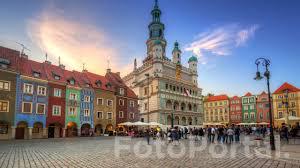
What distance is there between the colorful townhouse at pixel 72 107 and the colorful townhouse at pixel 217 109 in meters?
63.8

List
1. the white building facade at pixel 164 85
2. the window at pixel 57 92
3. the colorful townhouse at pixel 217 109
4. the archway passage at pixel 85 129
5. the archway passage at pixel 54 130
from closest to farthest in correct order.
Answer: the archway passage at pixel 54 130
the window at pixel 57 92
the archway passage at pixel 85 129
the white building facade at pixel 164 85
the colorful townhouse at pixel 217 109

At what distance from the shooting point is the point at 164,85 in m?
61.3

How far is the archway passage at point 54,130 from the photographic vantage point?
36.0 m

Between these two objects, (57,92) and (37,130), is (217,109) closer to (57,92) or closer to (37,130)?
(57,92)

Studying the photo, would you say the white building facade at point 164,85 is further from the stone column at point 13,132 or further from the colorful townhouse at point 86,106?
the stone column at point 13,132

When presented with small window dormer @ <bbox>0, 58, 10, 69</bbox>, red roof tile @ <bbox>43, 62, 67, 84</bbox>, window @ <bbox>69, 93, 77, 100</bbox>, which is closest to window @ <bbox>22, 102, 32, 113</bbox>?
red roof tile @ <bbox>43, 62, 67, 84</bbox>

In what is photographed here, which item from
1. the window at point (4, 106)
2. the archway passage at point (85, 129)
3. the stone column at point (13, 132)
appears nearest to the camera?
the window at point (4, 106)

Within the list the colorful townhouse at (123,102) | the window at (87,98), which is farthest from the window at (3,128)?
the colorful townhouse at (123,102)

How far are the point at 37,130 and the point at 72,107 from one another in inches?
255

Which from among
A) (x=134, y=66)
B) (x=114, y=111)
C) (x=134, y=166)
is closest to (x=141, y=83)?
(x=134, y=66)

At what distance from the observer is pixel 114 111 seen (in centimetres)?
4528

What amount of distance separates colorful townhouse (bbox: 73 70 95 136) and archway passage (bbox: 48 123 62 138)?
3835 millimetres

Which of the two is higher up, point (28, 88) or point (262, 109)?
point (28, 88)

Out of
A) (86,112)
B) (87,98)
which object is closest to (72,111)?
(86,112)
